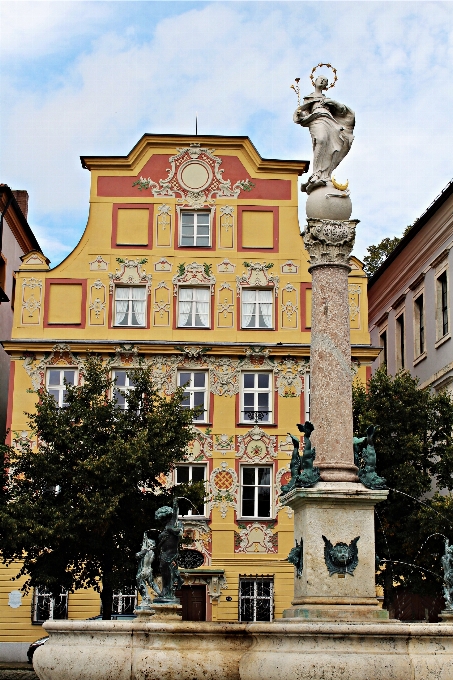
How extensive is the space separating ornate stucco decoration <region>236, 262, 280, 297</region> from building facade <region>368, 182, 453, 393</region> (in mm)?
4647

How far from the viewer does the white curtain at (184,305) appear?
3466 centimetres

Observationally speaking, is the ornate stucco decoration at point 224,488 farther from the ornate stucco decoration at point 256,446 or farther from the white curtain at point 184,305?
the white curtain at point 184,305

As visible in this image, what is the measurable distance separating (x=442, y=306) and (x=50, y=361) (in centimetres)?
1314

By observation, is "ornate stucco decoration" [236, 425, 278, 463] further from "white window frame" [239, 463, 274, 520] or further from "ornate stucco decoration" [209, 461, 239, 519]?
"ornate stucco decoration" [209, 461, 239, 519]

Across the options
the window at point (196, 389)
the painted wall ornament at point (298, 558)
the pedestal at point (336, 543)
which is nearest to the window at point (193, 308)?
the window at point (196, 389)

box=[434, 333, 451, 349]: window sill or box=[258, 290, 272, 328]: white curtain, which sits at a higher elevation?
box=[258, 290, 272, 328]: white curtain

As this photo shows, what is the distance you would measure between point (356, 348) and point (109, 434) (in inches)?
422

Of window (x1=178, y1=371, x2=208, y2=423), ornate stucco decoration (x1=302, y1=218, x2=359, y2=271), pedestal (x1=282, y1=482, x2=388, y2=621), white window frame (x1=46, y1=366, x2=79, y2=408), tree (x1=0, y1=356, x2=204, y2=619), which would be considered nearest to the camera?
pedestal (x1=282, y1=482, x2=388, y2=621)

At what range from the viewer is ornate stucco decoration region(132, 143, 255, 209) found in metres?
35.9

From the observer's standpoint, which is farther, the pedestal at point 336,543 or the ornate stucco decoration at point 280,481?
the ornate stucco decoration at point 280,481

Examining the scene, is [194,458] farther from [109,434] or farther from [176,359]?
[109,434]

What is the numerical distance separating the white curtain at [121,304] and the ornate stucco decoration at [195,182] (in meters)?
3.56

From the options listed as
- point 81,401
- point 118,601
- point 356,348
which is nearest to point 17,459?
point 81,401

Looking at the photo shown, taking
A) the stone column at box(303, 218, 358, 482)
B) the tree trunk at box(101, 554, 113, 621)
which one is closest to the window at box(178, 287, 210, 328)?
the tree trunk at box(101, 554, 113, 621)
